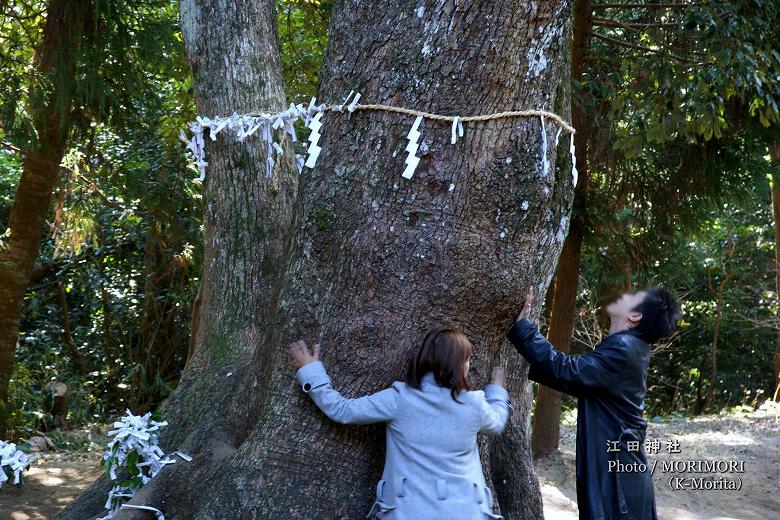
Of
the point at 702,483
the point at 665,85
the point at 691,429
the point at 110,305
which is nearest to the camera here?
the point at 665,85

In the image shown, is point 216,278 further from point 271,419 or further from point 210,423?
point 271,419

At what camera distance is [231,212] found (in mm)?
4453

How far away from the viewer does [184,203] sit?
29.1ft

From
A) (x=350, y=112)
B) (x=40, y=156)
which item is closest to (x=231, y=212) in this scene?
(x=350, y=112)

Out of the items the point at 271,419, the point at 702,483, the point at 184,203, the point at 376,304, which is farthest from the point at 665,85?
the point at 184,203

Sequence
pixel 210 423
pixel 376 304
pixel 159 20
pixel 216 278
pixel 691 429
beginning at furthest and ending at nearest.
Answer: pixel 691 429 → pixel 159 20 → pixel 216 278 → pixel 210 423 → pixel 376 304

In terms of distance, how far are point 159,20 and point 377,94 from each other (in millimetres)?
5270

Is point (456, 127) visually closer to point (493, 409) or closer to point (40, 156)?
point (493, 409)

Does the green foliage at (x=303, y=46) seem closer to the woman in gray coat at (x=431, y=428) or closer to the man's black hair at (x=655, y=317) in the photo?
the man's black hair at (x=655, y=317)

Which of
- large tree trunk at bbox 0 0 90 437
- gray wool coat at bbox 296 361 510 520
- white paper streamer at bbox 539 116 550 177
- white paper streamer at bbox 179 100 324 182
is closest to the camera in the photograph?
gray wool coat at bbox 296 361 510 520

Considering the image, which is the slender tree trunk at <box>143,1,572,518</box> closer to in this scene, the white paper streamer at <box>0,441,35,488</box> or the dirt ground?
the white paper streamer at <box>0,441,35,488</box>

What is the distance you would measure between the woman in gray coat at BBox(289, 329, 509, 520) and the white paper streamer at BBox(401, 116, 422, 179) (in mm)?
621

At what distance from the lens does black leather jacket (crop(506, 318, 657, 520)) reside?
3.38m

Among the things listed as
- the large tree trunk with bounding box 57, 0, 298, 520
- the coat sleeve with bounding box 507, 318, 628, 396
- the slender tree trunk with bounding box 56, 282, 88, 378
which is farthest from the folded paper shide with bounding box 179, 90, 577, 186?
the slender tree trunk with bounding box 56, 282, 88, 378
